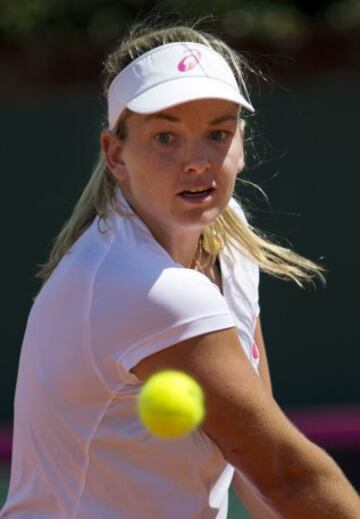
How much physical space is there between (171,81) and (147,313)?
486 mm

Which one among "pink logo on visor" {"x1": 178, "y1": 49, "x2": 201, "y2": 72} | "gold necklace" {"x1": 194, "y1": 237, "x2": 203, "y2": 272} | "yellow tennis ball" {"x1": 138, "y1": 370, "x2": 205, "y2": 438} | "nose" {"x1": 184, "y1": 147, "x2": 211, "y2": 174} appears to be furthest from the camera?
"gold necklace" {"x1": 194, "y1": 237, "x2": 203, "y2": 272}

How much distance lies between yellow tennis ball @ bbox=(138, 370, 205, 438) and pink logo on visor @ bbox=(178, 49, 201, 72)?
2.58 feet

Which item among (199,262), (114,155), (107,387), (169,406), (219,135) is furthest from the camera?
(199,262)

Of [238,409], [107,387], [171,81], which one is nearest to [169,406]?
[238,409]

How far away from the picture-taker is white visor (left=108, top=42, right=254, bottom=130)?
253cm

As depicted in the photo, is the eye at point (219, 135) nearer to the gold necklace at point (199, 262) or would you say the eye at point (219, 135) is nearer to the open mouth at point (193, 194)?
the open mouth at point (193, 194)

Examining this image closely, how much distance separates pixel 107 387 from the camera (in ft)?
8.10

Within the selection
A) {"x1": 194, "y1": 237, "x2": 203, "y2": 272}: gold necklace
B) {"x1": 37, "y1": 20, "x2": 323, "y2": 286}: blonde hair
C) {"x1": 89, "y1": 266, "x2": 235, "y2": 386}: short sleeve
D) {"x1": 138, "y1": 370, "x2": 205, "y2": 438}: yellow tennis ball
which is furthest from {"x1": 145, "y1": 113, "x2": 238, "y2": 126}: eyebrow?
{"x1": 138, "y1": 370, "x2": 205, "y2": 438}: yellow tennis ball

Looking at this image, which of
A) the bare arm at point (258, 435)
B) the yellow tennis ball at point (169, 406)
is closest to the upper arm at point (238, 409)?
the bare arm at point (258, 435)

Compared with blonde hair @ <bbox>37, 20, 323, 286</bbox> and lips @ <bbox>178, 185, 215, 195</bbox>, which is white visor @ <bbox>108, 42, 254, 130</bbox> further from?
lips @ <bbox>178, 185, 215, 195</bbox>

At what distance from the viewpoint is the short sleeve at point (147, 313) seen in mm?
2363

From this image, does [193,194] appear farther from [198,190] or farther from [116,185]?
[116,185]

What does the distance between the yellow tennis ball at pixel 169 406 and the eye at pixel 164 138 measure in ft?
1.98

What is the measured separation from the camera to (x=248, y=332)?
9.50ft
